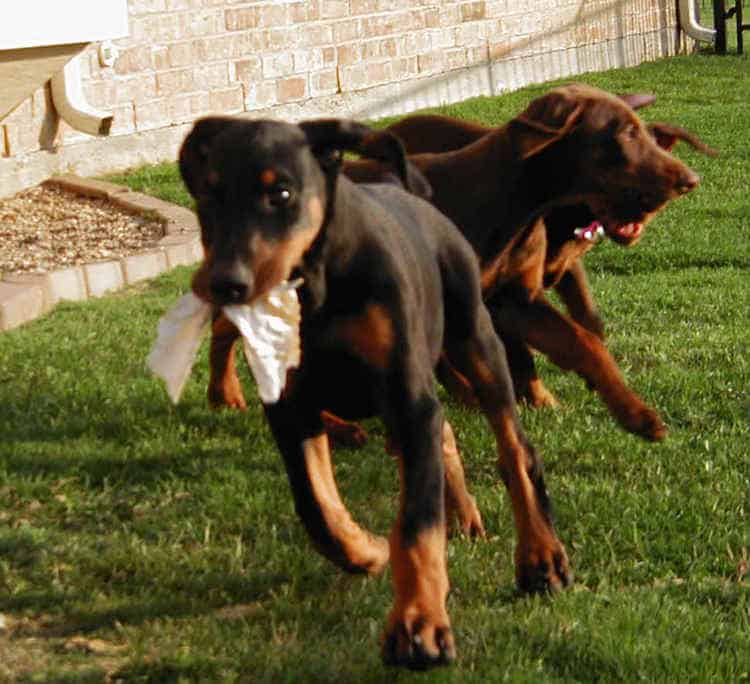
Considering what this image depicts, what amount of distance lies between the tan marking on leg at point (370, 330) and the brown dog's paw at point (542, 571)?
84 cm

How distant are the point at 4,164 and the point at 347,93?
4.58 meters

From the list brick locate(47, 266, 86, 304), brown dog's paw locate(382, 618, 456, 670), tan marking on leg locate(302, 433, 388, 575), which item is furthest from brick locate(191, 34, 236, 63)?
brown dog's paw locate(382, 618, 456, 670)

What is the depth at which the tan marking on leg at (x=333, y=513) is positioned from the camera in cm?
449

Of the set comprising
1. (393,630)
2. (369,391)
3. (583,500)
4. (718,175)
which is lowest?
(718,175)

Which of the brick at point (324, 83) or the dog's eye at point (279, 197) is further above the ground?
the dog's eye at point (279, 197)

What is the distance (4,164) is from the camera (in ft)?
35.2

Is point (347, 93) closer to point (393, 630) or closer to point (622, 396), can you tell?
point (622, 396)

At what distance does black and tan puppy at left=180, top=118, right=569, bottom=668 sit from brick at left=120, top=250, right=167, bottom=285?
174 inches

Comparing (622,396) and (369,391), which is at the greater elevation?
(369,391)

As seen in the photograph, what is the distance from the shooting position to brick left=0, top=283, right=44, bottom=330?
798cm

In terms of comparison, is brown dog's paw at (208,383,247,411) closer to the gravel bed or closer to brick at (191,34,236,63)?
the gravel bed

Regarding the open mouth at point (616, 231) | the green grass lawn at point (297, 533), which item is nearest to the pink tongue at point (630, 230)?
the open mouth at point (616, 231)

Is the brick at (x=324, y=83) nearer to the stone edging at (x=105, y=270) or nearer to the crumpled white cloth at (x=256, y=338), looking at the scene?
the stone edging at (x=105, y=270)

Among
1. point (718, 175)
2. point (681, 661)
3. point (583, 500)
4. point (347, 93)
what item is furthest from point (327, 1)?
Result: point (681, 661)
